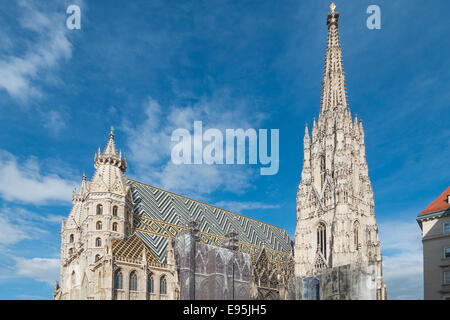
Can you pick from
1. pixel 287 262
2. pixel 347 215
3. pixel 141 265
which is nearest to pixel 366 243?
pixel 347 215

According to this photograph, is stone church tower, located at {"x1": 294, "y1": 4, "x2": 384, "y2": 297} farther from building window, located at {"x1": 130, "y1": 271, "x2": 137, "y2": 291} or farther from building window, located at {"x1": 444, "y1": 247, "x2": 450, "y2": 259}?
building window, located at {"x1": 130, "y1": 271, "x2": 137, "y2": 291}

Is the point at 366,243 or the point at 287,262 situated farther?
the point at 287,262

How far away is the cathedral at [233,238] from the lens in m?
47.6

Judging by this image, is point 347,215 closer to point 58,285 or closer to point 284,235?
point 284,235

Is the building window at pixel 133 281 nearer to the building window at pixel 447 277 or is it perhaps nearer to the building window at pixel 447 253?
the building window at pixel 447 277

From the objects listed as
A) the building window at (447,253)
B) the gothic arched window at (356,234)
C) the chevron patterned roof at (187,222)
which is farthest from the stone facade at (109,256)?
the building window at (447,253)

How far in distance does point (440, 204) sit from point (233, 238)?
26.3m

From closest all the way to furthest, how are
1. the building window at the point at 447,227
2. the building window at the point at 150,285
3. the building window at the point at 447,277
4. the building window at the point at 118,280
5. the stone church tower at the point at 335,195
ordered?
1. the building window at the point at 447,277
2. the building window at the point at 447,227
3. the building window at the point at 118,280
4. the building window at the point at 150,285
5. the stone church tower at the point at 335,195

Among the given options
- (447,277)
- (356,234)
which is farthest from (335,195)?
(447,277)

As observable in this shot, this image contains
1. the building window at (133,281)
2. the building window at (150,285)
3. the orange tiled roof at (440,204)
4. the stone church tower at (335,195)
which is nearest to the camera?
the orange tiled roof at (440,204)

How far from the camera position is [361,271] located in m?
53.4

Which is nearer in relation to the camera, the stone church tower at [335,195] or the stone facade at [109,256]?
the stone facade at [109,256]

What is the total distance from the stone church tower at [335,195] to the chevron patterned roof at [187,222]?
7.90m

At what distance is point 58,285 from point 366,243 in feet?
133
